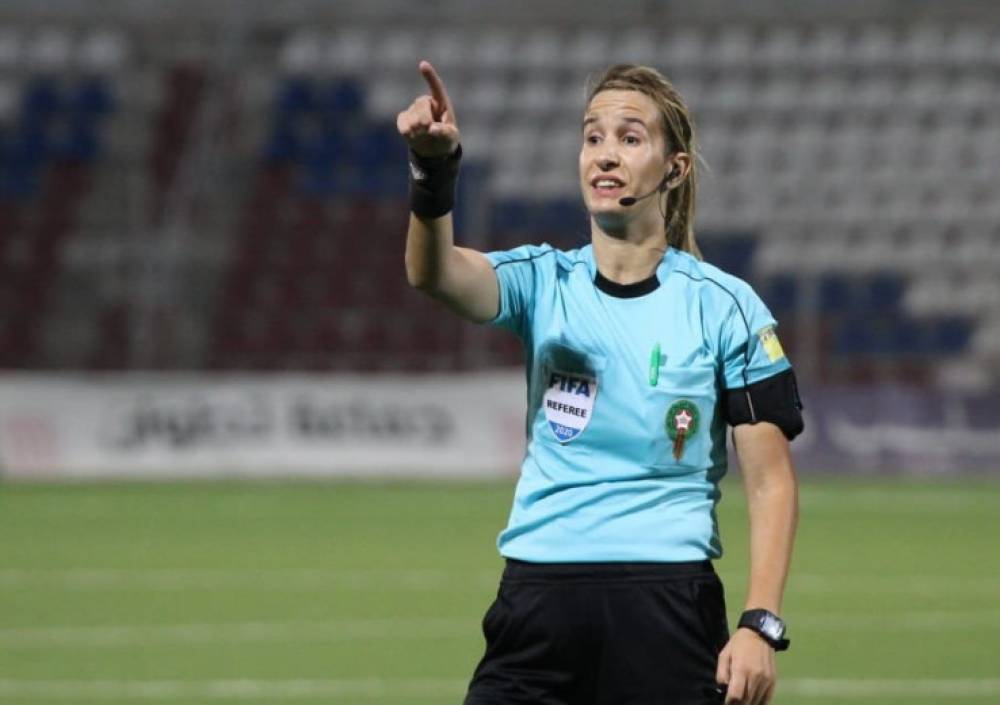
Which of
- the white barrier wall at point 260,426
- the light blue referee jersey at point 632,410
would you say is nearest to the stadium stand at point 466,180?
the white barrier wall at point 260,426

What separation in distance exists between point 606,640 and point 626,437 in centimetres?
39

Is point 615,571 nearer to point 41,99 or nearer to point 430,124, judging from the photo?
point 430,124

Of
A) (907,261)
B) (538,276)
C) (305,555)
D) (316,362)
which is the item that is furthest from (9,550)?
(907,261)

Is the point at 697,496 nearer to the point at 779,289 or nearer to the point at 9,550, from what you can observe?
the point at 9,550

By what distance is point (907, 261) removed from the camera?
23.4 m

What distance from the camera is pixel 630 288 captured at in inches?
162

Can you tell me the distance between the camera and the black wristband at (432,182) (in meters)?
3.88

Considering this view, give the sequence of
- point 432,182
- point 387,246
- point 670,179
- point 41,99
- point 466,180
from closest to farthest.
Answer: point 432,182 < point 670,179 < point 466,180 < point 387,246 < point 41,99

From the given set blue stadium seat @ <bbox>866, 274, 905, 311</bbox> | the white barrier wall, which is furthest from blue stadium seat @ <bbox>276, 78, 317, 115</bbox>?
blue stadium seat @ <bbox>866, 274, 905, 311</bbox>

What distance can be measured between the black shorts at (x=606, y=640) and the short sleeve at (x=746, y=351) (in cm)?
39

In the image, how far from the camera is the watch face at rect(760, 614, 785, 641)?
3.90 m

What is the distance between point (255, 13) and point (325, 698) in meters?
18.8

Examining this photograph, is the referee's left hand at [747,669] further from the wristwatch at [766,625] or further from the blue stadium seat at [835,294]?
the blue stadium seat at [835,294]

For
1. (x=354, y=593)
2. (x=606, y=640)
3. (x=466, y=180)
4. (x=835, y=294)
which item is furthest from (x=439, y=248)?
(x=835, y=294)
